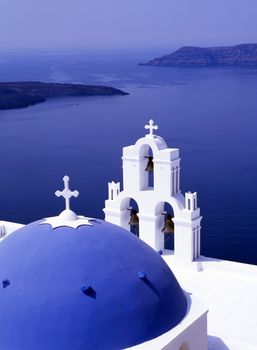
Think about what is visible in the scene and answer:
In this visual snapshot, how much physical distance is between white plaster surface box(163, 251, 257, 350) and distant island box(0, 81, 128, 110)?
2392 inches

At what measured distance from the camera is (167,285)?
9969mm

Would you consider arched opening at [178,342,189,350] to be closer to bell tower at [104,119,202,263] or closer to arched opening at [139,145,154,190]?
bell tower at [104,119,202,263]

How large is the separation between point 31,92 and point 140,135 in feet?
76.2

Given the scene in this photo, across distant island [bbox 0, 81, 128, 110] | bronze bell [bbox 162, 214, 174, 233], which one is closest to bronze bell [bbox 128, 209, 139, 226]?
bronze bell [bbox 162, 214, 174, 233]

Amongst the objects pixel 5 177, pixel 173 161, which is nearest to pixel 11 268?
pixel 173 161

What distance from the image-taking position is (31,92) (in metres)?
73.8

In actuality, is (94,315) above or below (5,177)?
above

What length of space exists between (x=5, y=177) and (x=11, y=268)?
123 ft

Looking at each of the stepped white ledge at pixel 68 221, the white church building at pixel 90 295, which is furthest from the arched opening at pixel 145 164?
the stepped white ledge at pixel 68 221

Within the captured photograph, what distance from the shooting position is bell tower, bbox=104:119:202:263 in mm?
14367

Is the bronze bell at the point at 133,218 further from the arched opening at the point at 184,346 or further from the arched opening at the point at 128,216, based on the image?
the arched opening at the point at 184,346

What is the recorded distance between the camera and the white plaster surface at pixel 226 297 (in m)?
11.5

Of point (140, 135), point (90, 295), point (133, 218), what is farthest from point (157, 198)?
point (140, 135)

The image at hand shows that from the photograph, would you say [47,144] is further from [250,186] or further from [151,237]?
[151,237]
